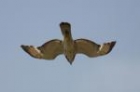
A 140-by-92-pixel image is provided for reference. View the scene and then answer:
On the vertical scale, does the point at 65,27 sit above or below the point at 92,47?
above

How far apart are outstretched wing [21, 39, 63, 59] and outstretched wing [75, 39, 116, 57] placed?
0.89 meters

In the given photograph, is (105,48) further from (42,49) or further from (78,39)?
(42,49)

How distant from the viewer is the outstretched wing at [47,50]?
15.7 meters

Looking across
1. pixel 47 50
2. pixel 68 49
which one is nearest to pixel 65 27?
pixel 68 49

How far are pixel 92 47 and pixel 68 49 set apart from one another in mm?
1140

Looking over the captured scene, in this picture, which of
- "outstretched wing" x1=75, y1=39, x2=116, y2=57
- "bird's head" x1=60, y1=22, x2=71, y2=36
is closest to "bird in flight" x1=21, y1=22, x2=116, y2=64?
"outstretched wing" x1=75, y1=39, x2=116, y2=57

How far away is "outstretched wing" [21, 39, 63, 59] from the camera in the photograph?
1573 cm

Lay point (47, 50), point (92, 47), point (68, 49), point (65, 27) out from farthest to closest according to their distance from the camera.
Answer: point (47, 50) < point (92, 47) < point (68, 49) < point (65, 27)

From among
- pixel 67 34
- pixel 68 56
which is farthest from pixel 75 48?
pixel 67 34

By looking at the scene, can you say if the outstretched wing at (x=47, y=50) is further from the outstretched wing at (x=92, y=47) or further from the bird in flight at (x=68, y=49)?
the outstretched wing at (x=92, y=47)

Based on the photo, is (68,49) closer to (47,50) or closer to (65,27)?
(47,50)

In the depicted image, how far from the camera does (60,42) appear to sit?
51.7ft

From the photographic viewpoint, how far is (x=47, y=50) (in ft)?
52.3

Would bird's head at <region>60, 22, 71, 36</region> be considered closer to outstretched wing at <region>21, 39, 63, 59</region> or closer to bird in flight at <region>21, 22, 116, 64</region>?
bird in flight at <region>21, 22, 116, 64</region>
